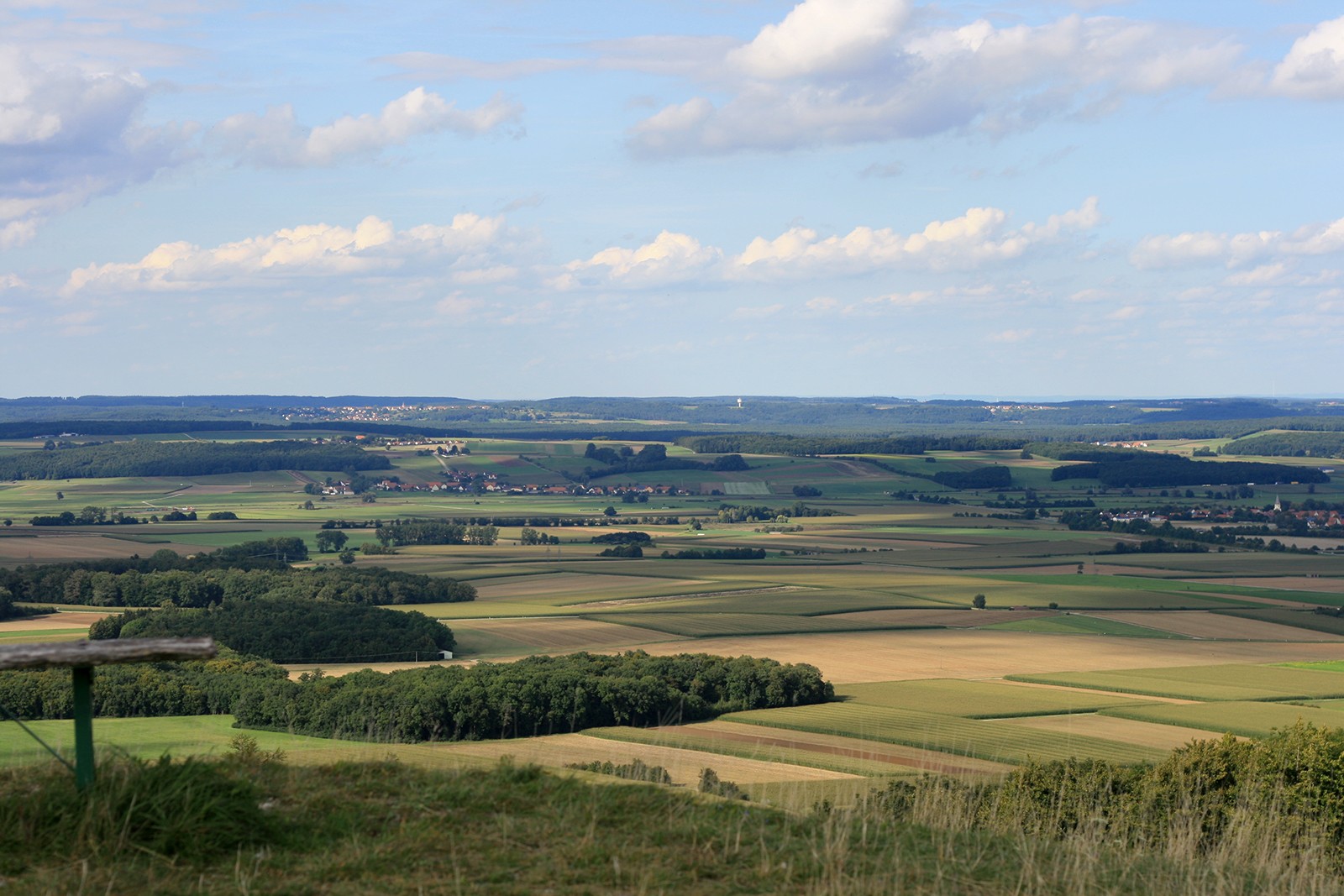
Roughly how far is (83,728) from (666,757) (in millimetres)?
23164

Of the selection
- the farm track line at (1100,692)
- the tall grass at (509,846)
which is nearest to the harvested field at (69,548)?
the farm track line at (1100,692)

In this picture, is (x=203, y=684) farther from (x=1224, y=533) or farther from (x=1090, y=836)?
(x=1224, y=533)

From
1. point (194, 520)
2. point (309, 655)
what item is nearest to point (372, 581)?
point (309, 655)

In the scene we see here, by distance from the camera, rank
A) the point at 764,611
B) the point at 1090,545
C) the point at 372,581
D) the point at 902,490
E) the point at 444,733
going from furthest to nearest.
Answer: the point at 902,490 → the point at 1090,545 → the point at 372,581 → the point at 764,611 → the point at 444,733

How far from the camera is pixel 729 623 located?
7619 cm

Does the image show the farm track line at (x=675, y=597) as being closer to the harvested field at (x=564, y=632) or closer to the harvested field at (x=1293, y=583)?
the harvested field at (x=564, y=632)

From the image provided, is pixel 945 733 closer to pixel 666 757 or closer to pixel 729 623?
pixel 666 757

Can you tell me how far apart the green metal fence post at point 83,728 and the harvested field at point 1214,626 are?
238 ft

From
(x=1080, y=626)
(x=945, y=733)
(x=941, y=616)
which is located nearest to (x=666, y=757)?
(x=945, y=733)

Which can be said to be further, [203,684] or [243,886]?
[203,684]

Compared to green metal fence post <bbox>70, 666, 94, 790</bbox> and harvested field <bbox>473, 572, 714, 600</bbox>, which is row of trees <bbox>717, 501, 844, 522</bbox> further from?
green metal fence post <bbox>70, 666, 94, 790</bbox>

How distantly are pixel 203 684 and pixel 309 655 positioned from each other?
17.9 metres

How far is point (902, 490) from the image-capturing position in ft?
644

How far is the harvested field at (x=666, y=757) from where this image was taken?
89.7ft
